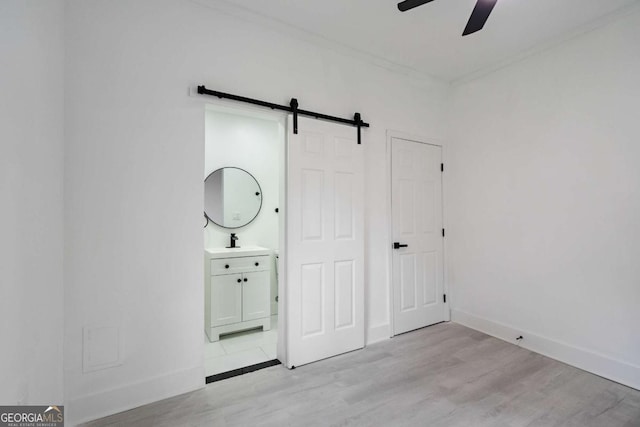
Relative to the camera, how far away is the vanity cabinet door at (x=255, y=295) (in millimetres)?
3191

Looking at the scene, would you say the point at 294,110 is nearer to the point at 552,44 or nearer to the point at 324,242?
the point at 324,242

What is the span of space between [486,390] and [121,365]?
253 cm

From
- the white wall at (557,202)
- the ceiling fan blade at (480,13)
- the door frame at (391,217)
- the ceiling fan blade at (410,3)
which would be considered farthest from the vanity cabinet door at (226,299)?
the ceiling fan blade at (480,13)

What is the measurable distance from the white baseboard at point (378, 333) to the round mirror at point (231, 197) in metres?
1.93

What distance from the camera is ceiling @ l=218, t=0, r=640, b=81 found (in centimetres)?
225

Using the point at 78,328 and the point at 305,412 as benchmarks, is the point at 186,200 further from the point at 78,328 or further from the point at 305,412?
the point at 305,412

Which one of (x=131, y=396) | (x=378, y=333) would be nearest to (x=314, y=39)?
(x=378, y=333)

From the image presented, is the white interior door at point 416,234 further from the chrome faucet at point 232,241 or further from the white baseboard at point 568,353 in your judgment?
the chrome faucet at point 232,241

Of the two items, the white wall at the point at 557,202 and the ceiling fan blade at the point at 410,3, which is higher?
the ceiling fan blade at the point at 410,3

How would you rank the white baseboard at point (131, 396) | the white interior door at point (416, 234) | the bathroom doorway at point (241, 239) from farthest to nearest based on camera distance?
the white interior door at point (416, 234) < the bathroom doorway at point (241, 239) < the white baseboard at point (131, 396)

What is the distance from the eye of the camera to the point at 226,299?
3.08 meters

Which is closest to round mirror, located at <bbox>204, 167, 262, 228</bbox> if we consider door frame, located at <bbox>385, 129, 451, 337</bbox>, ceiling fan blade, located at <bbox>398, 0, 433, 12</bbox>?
door frame, located at <bbox>385, 129, 451, 337</bbox>

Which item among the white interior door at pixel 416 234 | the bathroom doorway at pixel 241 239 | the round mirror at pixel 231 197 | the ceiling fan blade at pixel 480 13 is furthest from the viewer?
the round mirror at pixel 231 197

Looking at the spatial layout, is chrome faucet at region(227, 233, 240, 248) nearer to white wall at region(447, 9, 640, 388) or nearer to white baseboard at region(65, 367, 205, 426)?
white baseboard at region(65, 367, 205, 426)
